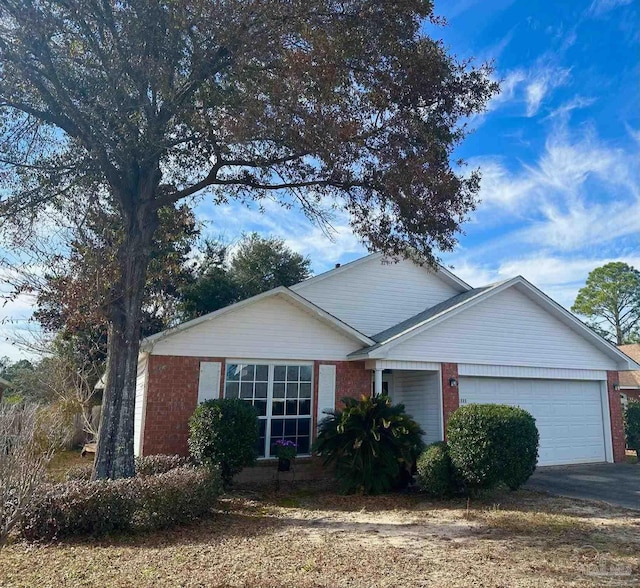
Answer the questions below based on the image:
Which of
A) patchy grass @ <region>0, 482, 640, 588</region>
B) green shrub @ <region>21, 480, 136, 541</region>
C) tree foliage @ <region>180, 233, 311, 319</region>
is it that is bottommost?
patchy grass @ <region>0, 482, 640, 588</region>

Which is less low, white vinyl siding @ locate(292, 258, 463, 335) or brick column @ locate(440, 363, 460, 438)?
white vinyl siding @ locate(292, 258, 463, 335)

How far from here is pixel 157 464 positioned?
1038 centimetres

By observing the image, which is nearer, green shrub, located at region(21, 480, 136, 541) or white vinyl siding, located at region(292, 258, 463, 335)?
green shrub, located at region(21, 480, 136, 541)

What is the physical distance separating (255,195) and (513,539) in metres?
7.79

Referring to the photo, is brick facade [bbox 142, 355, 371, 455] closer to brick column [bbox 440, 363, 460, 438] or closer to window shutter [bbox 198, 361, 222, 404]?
window shutter [bbox 198, 361, 222, 404]

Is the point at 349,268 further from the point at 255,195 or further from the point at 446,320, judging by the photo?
the point at 255,195

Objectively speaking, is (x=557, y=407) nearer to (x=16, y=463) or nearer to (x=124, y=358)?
(x=124, y=358)

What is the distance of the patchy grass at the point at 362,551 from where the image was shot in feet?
17.6

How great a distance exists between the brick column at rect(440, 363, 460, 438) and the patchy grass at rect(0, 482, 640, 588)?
166 inches

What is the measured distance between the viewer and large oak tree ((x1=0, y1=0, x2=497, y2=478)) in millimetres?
8250

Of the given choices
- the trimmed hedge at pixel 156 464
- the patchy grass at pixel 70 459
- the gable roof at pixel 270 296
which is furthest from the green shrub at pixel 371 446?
the patchy grass at pixel 70 459

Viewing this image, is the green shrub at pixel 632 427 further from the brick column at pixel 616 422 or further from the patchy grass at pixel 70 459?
the patchy grass at pixel 70 459

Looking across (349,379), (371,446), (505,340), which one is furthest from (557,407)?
(371,446)

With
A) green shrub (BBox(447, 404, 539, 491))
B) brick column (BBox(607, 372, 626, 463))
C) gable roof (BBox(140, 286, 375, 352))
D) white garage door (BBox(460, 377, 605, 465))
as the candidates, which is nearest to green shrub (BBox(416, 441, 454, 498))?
green shrub (BBox(447, 404, 539, 491))
